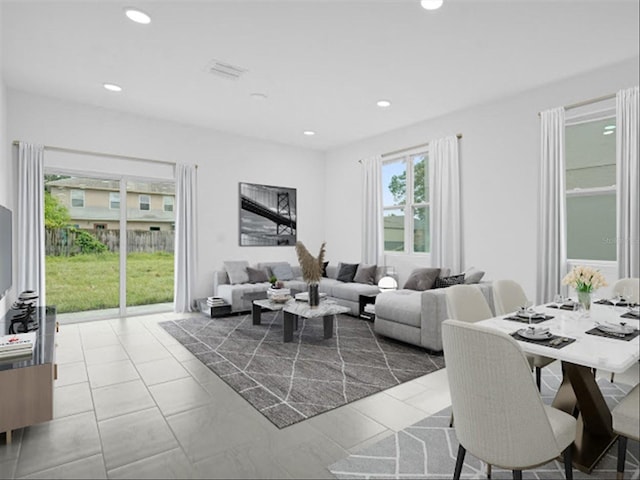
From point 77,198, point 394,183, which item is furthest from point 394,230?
point 77,198

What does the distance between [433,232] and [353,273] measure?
156 cm

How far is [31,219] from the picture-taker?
4637 mm

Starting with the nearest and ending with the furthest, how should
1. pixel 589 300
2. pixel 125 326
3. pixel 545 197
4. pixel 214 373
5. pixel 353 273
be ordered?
pixel 589 300
pixel 214 373
pixel 545 197
pixel 125 326
pixel 353 273

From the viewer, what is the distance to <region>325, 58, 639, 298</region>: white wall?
4174 millimetres

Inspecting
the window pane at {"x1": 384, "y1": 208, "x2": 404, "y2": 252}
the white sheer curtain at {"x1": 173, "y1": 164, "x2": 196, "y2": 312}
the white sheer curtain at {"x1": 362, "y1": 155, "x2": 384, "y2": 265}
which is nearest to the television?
the white sheer curtain at {"x1": 173, "y1": 164, "x2": 196, "y2": 312}

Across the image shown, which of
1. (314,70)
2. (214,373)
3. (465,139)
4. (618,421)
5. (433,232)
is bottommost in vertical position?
(214,373)

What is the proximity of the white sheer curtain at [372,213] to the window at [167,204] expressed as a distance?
330 centimetres

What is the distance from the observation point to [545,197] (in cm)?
428

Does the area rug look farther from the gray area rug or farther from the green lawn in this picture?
the green lawn

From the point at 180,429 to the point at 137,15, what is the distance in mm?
3159

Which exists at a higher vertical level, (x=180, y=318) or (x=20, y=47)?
(x=20, y=47)

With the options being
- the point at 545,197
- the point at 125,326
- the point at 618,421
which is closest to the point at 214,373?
the point at 125,326

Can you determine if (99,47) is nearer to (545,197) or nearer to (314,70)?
(314,70)

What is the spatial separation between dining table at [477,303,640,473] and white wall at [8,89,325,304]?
16.3ft
